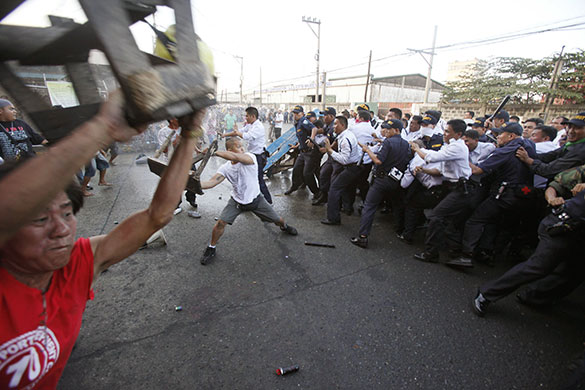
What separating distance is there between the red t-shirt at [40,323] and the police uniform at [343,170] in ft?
13.8

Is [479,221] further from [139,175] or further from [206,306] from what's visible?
[139,175]

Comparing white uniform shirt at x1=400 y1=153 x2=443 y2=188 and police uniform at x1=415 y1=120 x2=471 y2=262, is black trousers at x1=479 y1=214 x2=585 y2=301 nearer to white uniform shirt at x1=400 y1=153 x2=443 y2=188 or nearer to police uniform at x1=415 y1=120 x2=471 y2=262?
police uniform at x1=415 y1=120 x2=471 y2=262

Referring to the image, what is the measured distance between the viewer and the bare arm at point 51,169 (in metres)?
0.58

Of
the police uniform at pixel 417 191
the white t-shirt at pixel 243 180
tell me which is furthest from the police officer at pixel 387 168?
the white t-shirt at pixel 243 180

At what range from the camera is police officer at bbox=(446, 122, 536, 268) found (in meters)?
3.58

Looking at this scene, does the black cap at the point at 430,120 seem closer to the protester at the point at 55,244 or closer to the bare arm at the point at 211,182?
the bare arm at the point at 211,182

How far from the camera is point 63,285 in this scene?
1091 millimetres

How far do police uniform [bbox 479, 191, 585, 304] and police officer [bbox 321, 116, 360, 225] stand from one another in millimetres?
2683

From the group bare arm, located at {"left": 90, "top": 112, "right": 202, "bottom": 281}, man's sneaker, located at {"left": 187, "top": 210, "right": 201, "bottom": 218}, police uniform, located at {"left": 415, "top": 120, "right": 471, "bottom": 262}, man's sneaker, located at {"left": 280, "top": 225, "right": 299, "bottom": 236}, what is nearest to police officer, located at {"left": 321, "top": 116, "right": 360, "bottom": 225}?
man's sneaker, located at {"left": 280, "top": 225, "right": 299, "bottom": 236}

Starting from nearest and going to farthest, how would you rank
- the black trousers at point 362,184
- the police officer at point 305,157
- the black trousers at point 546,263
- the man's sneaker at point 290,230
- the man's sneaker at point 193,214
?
1. the black trousers at point 546,263
2. the man's sneaker at point 290,230
3. the man's sneaker at point 193,214
4. the black trousers at point 362,184
5. the police officer at point 305,157

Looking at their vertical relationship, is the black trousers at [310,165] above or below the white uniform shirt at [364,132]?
below

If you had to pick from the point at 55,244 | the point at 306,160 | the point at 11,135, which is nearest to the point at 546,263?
the point at 55,244

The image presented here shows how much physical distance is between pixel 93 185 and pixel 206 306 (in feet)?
19.5

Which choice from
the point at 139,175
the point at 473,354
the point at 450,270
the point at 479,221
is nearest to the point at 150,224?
the point at 473,354
